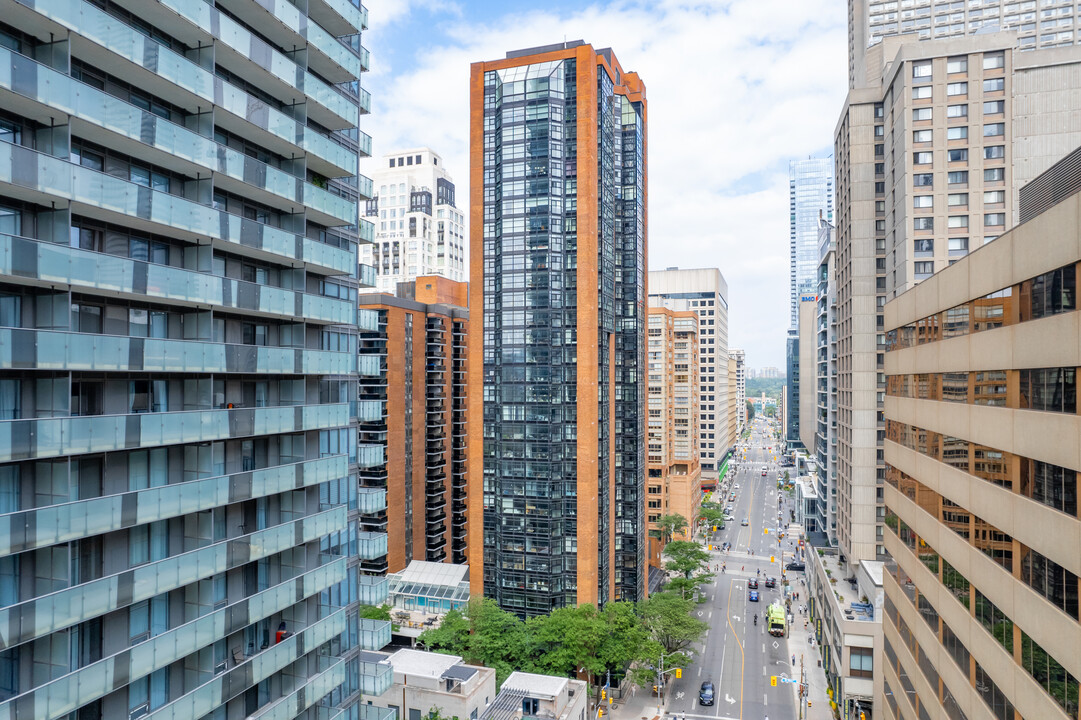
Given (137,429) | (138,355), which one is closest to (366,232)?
(138,355)

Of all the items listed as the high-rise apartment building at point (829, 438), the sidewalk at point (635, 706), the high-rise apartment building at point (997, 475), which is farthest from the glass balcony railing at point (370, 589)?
the high-rise apartment building at point (829, 438)

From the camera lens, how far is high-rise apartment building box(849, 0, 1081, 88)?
90.5 metres

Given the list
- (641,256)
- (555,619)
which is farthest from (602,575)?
(641,256)

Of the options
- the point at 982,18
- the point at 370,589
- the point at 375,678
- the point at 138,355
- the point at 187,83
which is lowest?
the point at 375,678

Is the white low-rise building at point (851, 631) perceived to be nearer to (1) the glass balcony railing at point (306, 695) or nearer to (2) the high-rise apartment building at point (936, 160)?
(2) the high-rise apartment building at point (936, 160)

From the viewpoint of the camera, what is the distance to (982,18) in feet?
298

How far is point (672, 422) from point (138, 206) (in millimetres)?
107044

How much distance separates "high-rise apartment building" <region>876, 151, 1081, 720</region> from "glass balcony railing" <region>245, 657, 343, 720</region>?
2674 cm

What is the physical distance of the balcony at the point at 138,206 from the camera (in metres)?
17.9

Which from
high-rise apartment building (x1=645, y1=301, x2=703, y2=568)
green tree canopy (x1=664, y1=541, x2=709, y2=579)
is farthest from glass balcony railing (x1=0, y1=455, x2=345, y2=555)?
high-rise apartment building (x1=645, y1=301, x2=703, y2=568)

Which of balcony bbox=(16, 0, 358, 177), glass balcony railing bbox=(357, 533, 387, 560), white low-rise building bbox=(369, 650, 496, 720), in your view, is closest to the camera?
balcony bbox=(16, 0, 358, 177)

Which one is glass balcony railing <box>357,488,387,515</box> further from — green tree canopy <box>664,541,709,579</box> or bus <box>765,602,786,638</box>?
green tree canopy <box>664,541,709,579</box>

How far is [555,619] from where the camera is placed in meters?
61.0

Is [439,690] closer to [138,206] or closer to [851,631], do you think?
[851,631]
